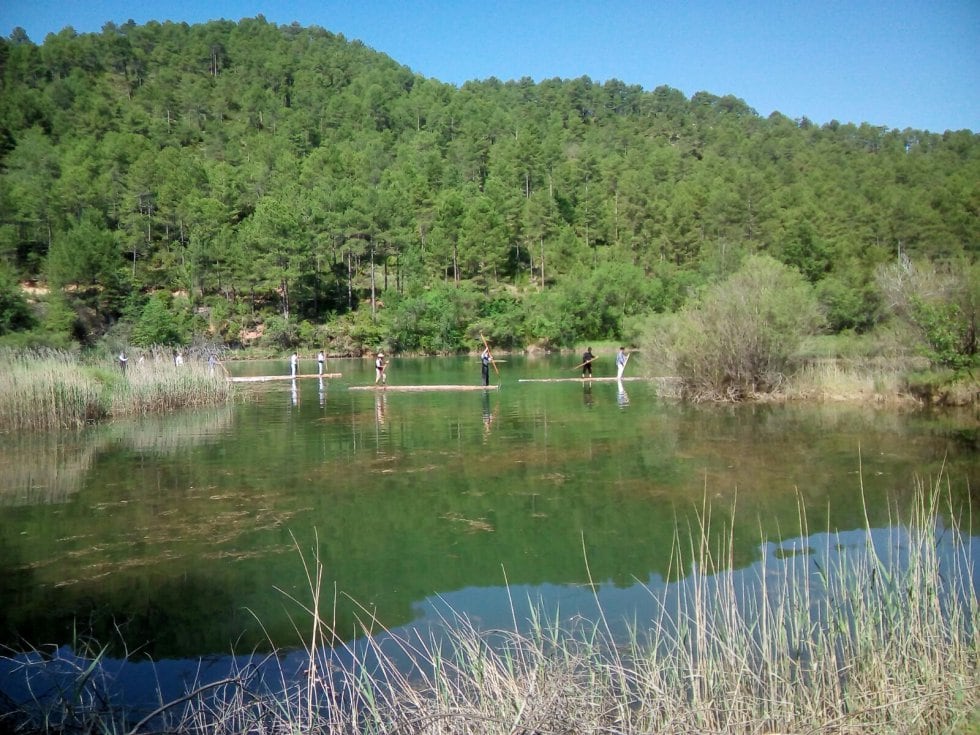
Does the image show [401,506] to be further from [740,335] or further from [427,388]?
[427,388]

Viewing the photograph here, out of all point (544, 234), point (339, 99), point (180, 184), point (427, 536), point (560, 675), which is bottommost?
point (427, 536)

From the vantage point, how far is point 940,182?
72.8 metres

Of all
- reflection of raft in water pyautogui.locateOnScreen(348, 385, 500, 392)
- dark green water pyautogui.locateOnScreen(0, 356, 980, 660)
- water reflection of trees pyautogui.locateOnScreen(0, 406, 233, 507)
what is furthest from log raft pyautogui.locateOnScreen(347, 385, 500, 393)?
dark green water pyautogui.locateOnScreen(0, 356, 980, 660)

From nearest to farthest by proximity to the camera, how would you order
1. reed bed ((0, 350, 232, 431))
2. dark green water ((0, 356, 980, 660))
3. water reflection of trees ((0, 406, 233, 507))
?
dark green water ((0, 356, 980, 660)) < water reflection of trees ((0, 406, 233, 507)) < reed bed ((0, 350, 232, 431))

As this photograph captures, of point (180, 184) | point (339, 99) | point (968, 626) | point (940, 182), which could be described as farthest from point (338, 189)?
point (968, 626)

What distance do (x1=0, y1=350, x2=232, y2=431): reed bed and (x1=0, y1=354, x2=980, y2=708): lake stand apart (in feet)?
2.63

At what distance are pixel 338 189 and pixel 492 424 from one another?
220 ft

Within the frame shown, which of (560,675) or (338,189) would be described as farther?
(338,189)

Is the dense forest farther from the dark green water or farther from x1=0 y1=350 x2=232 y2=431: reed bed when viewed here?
the dark green water

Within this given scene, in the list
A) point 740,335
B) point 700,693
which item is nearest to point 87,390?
point 740,335

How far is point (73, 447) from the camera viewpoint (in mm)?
18562

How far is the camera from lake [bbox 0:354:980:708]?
8172 millimetres

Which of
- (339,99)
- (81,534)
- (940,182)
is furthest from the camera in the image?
(339,99)

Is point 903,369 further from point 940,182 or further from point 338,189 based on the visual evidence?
point 338,189
